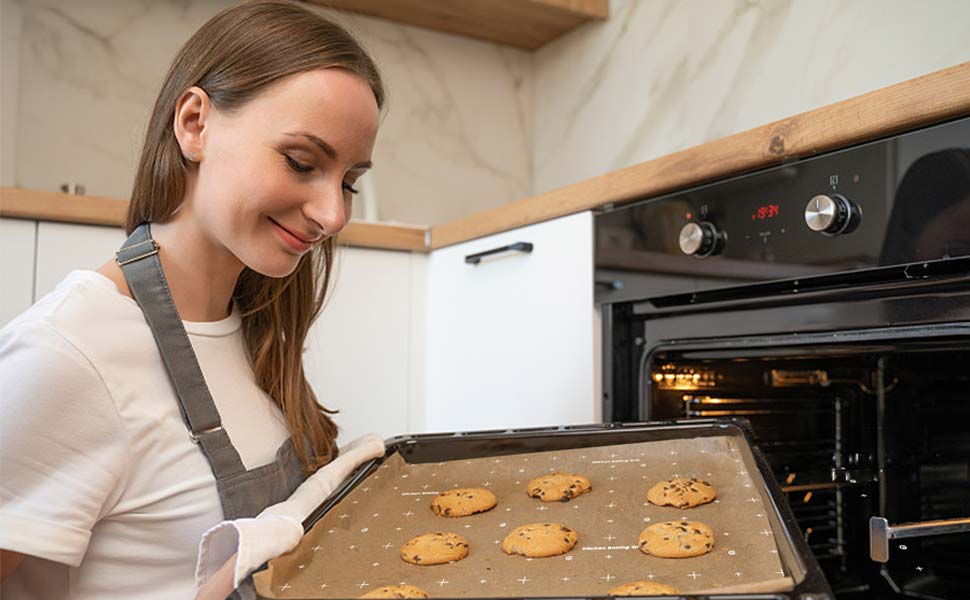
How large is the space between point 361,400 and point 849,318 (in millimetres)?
1094

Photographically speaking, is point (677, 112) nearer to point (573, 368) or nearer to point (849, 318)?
point (573, 368)

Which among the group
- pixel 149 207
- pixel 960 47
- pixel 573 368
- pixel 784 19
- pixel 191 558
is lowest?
pixel 191 558

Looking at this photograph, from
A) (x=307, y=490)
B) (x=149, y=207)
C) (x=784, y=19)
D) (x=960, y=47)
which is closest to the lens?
(x=307, y=490)

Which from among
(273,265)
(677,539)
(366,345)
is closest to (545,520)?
(677,539)

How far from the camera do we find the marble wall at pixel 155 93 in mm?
1919

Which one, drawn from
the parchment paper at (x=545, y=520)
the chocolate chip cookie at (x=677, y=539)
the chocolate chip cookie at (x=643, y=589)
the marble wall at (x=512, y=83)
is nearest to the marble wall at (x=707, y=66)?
the marble wall at (x=512, y=83)

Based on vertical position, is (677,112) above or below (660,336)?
above

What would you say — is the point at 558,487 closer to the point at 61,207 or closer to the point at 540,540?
the point at 540,540

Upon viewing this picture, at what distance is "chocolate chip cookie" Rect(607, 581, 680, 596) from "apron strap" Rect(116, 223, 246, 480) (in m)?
0.45

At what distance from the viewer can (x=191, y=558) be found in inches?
34.8

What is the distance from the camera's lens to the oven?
36.3 inches

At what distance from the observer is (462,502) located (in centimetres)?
90

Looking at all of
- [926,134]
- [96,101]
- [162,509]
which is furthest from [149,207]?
[96,101]

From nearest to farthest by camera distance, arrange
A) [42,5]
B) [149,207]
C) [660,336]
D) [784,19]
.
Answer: [149,207]
[660,336]
[784,19]
[42,5]
